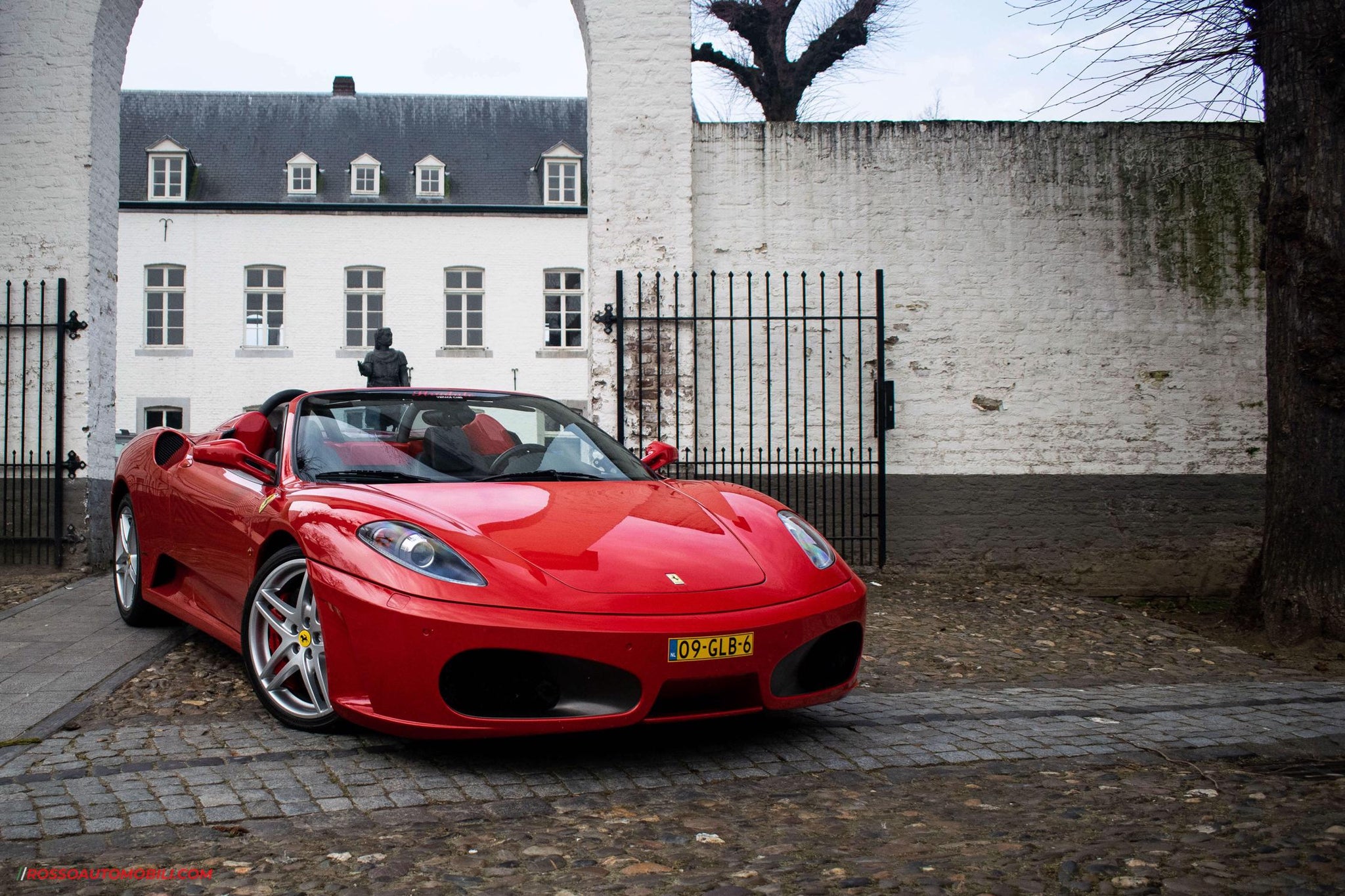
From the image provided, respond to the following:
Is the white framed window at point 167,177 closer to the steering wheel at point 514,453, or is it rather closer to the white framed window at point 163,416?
the white framed window at point 163,416

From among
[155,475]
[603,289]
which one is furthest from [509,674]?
[603,289]

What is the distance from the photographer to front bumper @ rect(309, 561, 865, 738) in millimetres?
3070

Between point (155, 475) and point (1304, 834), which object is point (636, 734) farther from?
point (155, 475)

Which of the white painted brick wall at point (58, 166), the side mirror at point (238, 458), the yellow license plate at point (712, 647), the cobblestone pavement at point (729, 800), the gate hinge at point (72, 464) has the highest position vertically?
the white painted brick wall at point (58, 166)

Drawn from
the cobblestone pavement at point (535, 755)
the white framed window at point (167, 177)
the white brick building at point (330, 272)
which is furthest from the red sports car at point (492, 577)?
the white framed window at point (167, 177)

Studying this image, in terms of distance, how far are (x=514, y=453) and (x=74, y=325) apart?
566cm

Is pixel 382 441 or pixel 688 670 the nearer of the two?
pixel 688 670

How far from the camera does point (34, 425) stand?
27.7 ft

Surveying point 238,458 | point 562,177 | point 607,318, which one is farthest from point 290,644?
point 562,177

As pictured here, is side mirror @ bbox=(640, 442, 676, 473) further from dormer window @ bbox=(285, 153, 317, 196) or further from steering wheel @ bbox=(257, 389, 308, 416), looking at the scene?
dormer window @ bbox=(285, 153, 317, 196)

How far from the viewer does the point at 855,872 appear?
8.25 feet

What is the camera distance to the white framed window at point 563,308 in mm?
30516

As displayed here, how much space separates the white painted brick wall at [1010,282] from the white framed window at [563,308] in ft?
71.6

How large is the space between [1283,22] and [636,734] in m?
5.56
